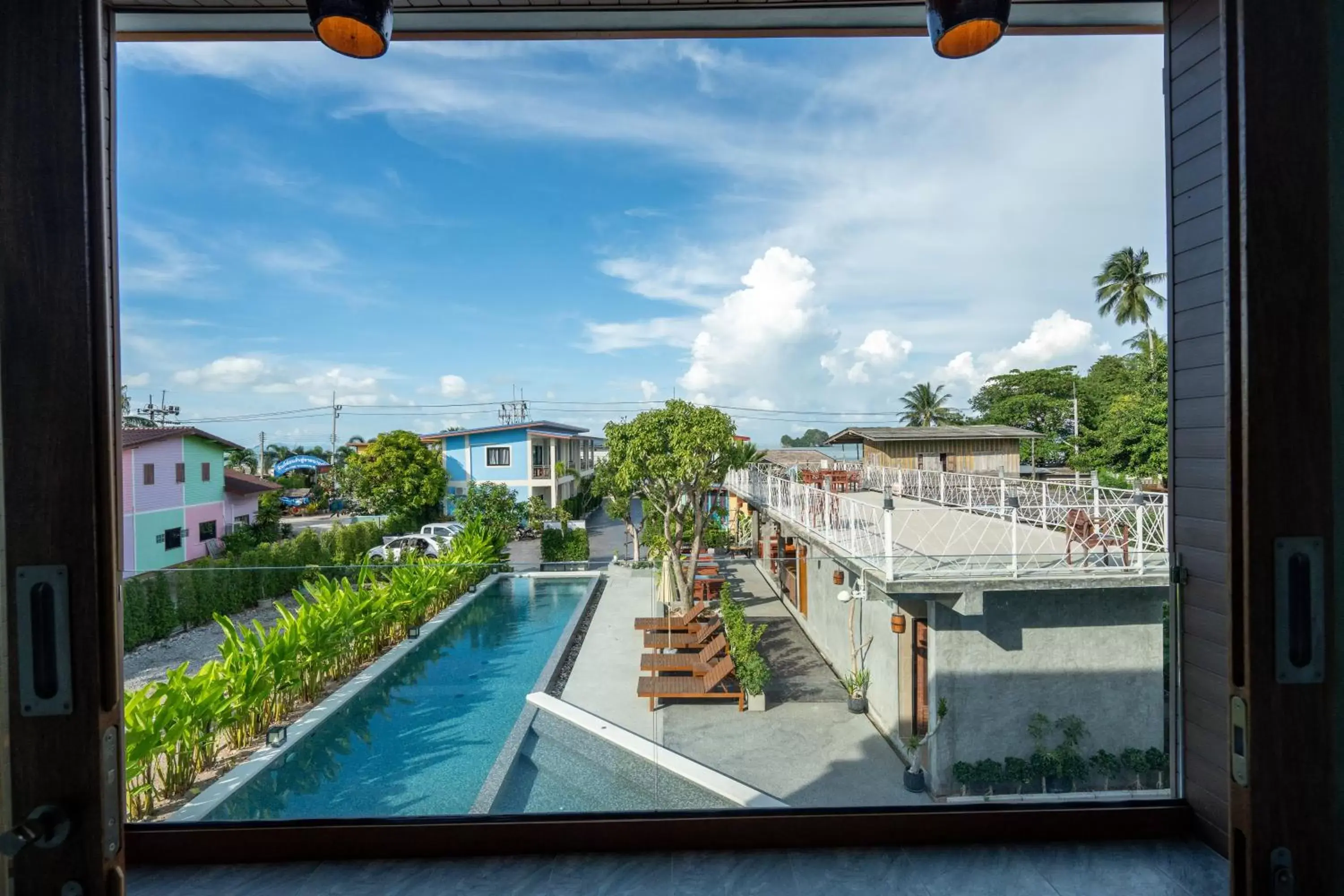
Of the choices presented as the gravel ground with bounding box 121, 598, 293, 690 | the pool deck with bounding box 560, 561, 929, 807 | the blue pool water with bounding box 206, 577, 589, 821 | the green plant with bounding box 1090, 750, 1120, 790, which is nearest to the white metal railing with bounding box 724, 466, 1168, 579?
the green plant with bounding box 1090, 750, 1120, 790

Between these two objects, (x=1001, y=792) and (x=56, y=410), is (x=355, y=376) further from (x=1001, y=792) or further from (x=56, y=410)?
(x=1001, y=792)

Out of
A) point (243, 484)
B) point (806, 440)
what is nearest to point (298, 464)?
point (243, 484)

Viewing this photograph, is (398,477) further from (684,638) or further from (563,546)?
(684,638)

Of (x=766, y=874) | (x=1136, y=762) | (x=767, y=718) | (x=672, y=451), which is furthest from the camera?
(x=672, y=451)

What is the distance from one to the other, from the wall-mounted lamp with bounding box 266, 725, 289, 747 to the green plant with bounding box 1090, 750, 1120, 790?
3.07m

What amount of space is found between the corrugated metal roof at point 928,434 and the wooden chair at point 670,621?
6187 mm

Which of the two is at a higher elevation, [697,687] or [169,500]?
[169,500]

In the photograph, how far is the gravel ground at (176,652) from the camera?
2188 mm

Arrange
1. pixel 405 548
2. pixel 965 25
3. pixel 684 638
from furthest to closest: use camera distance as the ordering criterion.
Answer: pixel 405 548 → pixel 684 638 → pixel 965 25

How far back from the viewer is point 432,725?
240 cm

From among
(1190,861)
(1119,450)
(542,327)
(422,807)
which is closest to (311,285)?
(542,327)

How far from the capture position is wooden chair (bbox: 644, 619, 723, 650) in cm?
258

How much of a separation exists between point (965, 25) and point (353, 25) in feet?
4.35

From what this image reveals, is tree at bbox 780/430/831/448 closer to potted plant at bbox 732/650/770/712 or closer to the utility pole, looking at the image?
potted plant at bbox 732/650/770/712
